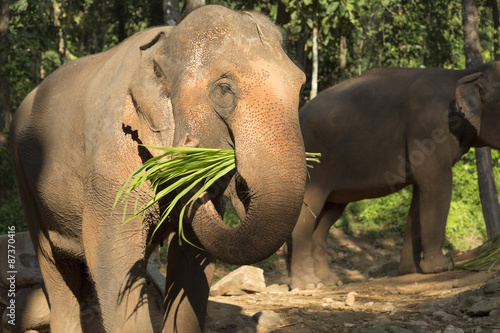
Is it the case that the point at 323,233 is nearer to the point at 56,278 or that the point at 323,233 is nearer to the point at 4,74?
the point at 56,278

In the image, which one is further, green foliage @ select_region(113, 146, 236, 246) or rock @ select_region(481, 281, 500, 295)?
rock @ select_region(481, 281, 500, 295)

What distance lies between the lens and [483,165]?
7348mm

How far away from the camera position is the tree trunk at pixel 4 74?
9453mm

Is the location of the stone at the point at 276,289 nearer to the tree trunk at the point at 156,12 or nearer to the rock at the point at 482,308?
the rock at the point at 482,308

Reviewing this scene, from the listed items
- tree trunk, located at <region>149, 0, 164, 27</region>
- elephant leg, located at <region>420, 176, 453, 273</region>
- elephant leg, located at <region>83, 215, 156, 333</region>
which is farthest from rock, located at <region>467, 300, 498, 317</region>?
tree trunk, located at <region>149, 0, 164, 27</region>

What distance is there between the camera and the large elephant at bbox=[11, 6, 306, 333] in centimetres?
251

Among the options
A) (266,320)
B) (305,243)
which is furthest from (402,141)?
(266,320)

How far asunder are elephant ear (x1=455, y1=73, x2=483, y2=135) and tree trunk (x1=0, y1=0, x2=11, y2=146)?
5957 millimetres

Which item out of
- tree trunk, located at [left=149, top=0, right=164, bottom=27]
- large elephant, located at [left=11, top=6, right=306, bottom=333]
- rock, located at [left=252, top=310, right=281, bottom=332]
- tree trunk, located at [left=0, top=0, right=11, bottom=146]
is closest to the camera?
large elephant, located at [left=11, top=6, right=306, bottom=333]

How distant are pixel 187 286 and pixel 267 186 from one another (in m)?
1.24

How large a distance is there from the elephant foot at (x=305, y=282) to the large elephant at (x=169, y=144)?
3084mm

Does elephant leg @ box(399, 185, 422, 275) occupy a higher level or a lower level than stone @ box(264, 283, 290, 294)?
higher

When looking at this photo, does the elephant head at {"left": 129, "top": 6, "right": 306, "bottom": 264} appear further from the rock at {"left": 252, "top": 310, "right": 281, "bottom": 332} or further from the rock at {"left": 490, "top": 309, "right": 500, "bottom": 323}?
the rock at {"left": 490, "top": 309, "right": 500, "bottom": 323}

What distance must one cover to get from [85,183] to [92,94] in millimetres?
416
